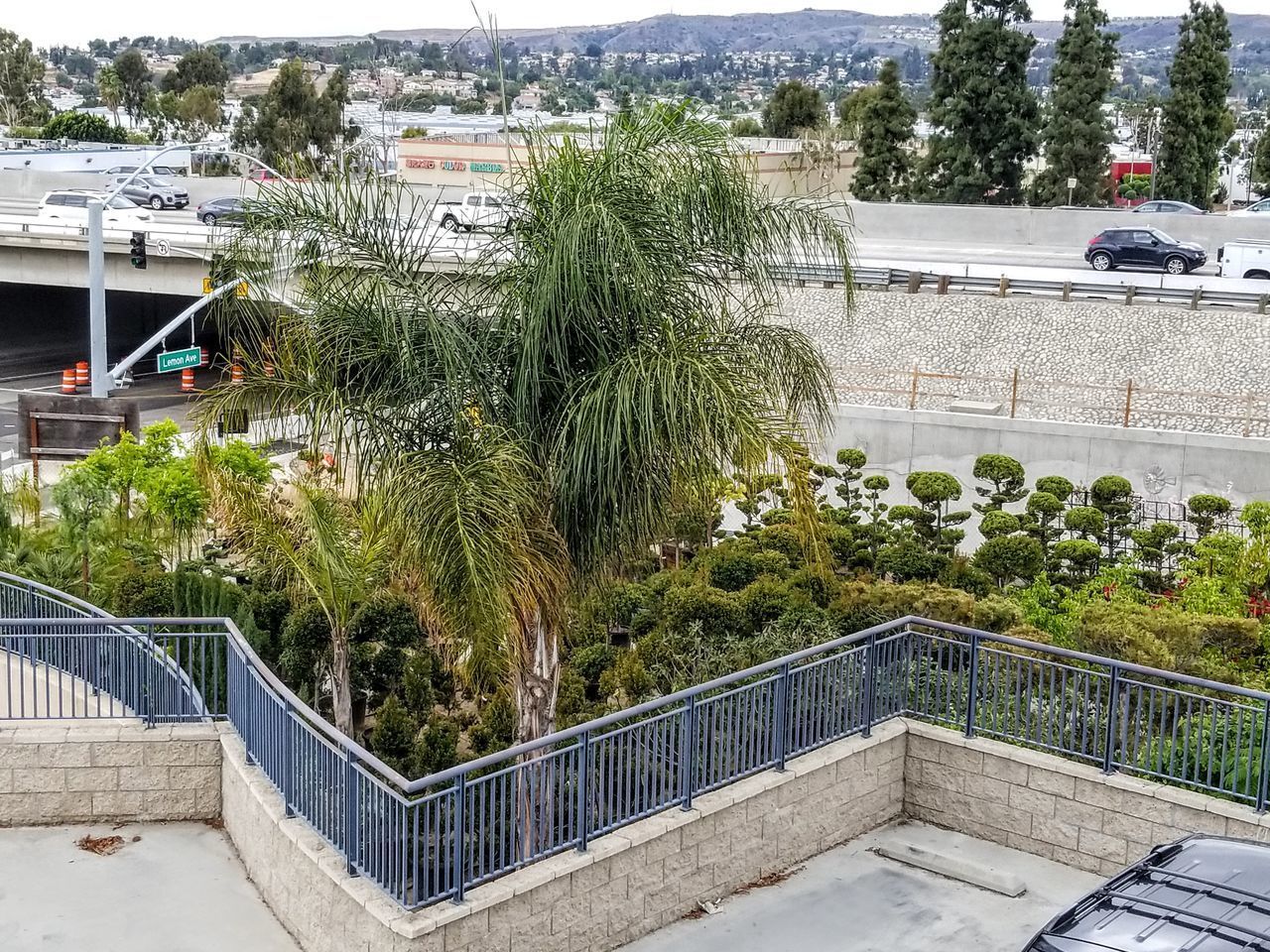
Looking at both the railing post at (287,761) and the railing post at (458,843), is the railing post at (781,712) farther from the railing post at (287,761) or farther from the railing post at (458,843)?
the railing post at (287,761)

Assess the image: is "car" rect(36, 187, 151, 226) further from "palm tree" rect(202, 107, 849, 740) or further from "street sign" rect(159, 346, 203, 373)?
"palm tree" rect(202, 107, 849, 740)

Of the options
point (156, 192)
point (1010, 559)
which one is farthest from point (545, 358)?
point (156, 192)

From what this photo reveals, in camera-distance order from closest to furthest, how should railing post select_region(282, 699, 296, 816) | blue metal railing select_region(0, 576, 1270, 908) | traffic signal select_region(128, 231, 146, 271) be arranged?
blue metal railing select_region(0, 576, 1270, 908), railing post select_region(282, 699, 296, 816), traffic signal select_region(128, 231, 146, 271)

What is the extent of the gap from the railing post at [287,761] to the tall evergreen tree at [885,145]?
5221 cm

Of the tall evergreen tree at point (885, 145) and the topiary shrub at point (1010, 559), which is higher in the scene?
the tall evergreen tree at point (885, 145)

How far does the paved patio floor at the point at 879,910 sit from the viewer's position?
955cm

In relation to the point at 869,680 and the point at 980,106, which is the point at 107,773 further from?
the point at 980,106

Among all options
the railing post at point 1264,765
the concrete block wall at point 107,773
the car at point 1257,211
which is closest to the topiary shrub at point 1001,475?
the railing post at point 1264,765

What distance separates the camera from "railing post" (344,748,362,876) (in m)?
8.82

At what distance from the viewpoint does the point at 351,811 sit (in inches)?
351

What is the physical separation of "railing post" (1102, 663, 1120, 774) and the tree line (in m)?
45.2

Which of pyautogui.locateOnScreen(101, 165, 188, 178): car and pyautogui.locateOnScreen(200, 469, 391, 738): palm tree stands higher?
pyautogui.locateOnScreen(101, 165, 188, 178): car

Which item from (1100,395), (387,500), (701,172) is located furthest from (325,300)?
(1100,395)

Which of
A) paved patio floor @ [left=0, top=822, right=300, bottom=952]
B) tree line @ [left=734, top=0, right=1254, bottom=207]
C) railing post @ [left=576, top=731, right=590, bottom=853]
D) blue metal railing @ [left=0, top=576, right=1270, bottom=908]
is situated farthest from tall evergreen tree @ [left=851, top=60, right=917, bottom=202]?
railing post @ [left=576, top=731, right=590, bottom=853]
